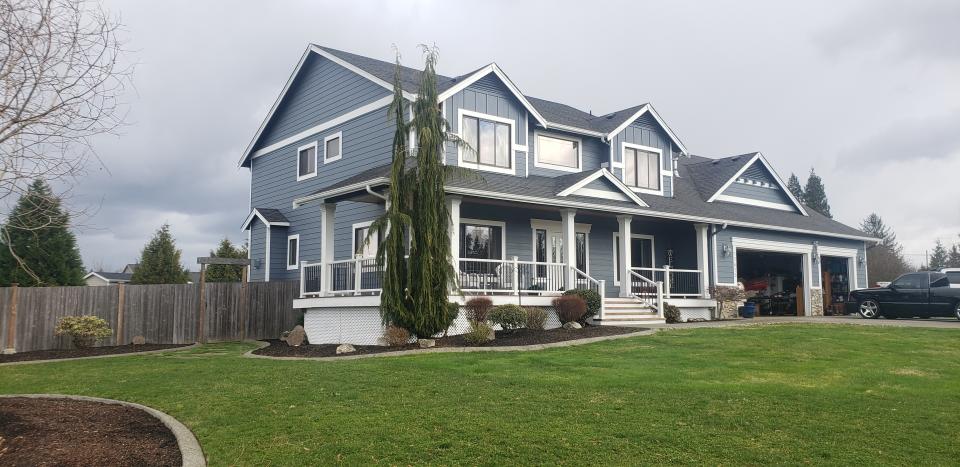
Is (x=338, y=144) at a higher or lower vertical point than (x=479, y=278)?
higher

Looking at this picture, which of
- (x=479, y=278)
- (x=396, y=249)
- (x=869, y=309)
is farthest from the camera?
(x=869, y=309)

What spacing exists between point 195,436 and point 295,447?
4.51ft

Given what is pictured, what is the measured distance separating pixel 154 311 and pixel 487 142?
35.2 feet

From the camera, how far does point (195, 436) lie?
Result: 284 inches

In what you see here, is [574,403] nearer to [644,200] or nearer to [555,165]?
[555,165]

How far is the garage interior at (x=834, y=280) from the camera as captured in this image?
28641 mm

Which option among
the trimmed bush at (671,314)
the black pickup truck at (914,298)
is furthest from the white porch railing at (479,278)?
the black pickup truck at (914,298)

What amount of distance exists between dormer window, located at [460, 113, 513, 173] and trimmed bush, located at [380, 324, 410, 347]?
6.65m

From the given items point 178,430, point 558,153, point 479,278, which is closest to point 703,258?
point 558,153

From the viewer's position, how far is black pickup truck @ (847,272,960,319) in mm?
20531

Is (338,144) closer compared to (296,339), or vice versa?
(296,339)

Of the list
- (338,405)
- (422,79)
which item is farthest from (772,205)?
(338,405)

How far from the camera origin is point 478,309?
1555 cm

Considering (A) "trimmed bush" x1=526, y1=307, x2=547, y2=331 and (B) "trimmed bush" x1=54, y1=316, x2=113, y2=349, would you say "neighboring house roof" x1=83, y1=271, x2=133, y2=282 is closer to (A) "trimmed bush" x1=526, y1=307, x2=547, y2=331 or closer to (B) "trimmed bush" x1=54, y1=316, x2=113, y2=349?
(B) "trimmed bush" x1=54, y1=316, x2=113, y2=349
